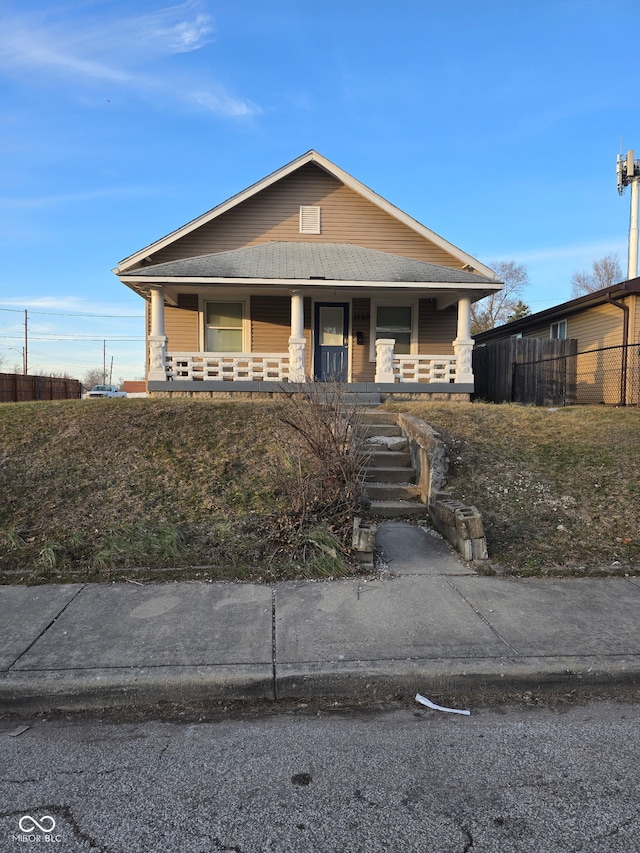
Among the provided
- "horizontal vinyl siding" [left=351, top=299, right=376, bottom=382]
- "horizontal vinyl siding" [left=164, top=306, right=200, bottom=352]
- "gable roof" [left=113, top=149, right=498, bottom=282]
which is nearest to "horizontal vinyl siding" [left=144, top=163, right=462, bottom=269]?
"gable roof" [left=113, top=149, right=498, bottom=282]

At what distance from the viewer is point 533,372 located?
14719mm

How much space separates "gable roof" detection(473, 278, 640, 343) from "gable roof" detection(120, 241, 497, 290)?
410cm

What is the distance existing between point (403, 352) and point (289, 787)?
45.6 feet

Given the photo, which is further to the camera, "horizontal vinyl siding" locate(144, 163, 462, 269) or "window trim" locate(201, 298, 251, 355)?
"window trim" locate(201, 298, 251, 355)

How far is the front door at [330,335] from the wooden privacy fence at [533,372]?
464 centimetres

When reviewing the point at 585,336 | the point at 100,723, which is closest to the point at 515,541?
the point at 100,723

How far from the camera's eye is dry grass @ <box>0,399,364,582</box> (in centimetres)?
506

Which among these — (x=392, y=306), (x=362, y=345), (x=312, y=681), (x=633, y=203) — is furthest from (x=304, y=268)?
(x=633, y=203)

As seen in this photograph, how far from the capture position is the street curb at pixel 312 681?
317 cm

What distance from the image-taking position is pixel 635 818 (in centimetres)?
227

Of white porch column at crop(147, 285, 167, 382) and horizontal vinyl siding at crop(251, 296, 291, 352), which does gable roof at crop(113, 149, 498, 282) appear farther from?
horizontal vinyl siding at crop(251, 296, 291, 352)

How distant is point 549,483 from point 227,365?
877 cm

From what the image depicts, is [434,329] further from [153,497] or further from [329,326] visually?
[153,497]

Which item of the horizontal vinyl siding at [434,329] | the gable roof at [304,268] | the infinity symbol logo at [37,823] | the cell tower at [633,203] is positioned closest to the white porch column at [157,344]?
the gable roof at [304,268]
